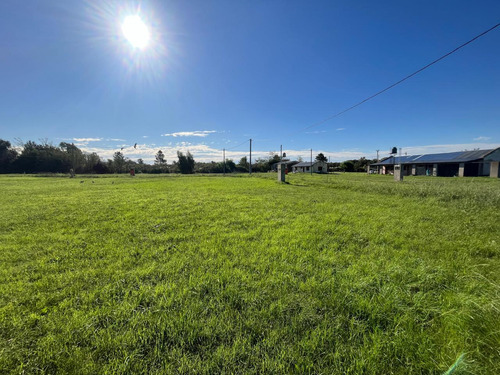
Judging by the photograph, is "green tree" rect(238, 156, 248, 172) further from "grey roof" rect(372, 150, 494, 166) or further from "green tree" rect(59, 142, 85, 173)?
"green tree" rect(59, 142, 85, 173)

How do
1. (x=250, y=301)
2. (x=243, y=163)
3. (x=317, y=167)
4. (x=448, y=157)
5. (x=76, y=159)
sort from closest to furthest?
(x=250, y=301) < (x=448, y=157) < (x=76, y=159) < (x=317, y=167) < (x=243, y=163)

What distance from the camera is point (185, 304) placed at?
2332 millimetres

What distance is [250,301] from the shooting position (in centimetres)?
241

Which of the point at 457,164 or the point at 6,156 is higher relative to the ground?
the point at 6,156

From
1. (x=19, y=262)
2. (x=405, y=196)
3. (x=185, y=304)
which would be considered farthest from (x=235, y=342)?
(x=405, y=196)

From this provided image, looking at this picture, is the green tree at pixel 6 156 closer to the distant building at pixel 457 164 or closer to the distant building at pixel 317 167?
the distant building at pixel 317 167

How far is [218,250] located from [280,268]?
4.35 ft

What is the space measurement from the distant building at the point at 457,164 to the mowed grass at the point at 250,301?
85.1 ft

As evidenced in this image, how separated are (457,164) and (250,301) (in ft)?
139

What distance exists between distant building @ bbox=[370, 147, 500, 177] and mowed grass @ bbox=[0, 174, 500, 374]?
25.9 m

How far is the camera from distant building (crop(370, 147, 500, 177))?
27891 millimetres

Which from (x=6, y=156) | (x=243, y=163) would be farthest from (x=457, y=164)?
(x=6, y=156)

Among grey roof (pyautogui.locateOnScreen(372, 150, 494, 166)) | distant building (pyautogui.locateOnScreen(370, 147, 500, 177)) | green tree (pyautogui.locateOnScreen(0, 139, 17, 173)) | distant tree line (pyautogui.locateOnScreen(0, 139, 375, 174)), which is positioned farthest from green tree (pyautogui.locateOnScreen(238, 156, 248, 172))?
green tree (pyautogui.locateOnScreen(0, 139, 17, 173))

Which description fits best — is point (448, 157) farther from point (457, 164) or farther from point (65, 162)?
point (65, 162)
